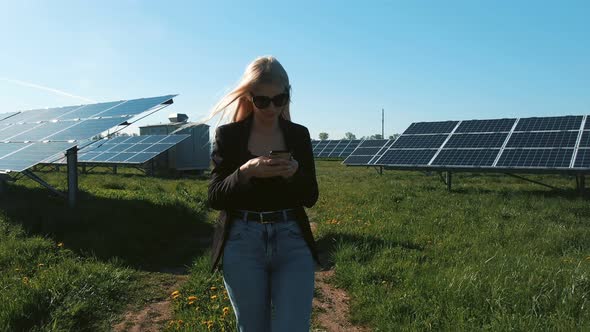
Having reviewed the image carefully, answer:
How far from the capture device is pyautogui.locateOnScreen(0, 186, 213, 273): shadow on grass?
19.3 feet

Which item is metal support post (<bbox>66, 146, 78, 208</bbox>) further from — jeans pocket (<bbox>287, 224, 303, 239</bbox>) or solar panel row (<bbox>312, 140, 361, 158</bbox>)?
solar panel row (<bbox>312, 140, 361, 158</bbox>)

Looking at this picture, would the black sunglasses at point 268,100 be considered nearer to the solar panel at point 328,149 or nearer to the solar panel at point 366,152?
the solar panel at point 366,152

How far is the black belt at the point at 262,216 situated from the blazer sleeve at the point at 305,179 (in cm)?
11

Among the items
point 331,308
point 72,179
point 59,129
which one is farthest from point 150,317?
point 59,129

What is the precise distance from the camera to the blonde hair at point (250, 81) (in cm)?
218

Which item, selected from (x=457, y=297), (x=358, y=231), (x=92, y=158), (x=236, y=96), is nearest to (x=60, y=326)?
(x=236, y=96)

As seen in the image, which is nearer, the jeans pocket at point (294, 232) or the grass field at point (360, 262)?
the jeans pocket at point (294, 232)

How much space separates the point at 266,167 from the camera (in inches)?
75.1

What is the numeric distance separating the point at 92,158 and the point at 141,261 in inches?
690

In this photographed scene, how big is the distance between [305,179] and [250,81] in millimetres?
552

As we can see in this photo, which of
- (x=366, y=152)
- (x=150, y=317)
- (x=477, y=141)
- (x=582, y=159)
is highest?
(x=477, y=141)

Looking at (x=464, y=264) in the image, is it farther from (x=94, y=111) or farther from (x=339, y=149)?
(x=339, y=149)

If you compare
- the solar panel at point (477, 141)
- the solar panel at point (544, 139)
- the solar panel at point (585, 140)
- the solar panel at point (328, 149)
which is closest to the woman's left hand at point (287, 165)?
the solar panel at point (585, 140)

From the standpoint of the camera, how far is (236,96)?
228 cm
